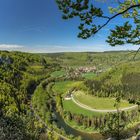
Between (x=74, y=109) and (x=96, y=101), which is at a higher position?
(x=96, y=101)

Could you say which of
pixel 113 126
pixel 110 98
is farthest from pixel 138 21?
pixel 110 98

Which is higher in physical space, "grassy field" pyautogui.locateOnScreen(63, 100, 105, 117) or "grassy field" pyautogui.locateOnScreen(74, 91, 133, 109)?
"grassy field" pyautogui.locateOnScreen(74, 91, 133, 109)

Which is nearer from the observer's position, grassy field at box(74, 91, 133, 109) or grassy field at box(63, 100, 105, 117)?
grassy field at box(63, 100, 105, 117)

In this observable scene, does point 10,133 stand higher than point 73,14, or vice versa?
point 73,14

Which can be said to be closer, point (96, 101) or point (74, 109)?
point (74, 109)

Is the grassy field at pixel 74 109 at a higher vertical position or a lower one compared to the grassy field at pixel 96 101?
lower

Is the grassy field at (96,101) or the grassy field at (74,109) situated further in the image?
the grassy field at (96,101)

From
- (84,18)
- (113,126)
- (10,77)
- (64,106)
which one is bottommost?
(64,106)

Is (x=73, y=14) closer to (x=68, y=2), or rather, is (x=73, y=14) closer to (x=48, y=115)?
(x=68, y=2)
